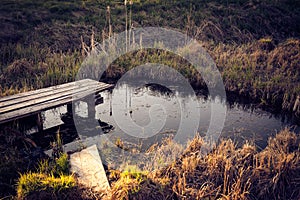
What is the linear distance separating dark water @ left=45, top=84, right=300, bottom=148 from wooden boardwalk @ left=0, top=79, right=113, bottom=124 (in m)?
0.44

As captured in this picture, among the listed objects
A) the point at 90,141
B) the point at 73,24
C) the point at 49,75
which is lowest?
the point at 90,141

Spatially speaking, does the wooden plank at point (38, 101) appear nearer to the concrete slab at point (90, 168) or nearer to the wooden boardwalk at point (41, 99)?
the wooden boardwalk at point (41, 99)

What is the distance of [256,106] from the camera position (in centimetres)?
538

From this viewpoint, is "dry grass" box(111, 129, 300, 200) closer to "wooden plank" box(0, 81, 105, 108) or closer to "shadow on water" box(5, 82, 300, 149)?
"shadow on water" box(5, 82, 300, 149)

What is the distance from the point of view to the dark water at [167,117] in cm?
430

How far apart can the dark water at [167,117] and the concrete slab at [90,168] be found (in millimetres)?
610

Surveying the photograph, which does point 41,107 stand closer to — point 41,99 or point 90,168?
point 41,99

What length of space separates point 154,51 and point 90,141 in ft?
13.1

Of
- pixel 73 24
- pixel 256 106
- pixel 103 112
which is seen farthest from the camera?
pixel 73 24

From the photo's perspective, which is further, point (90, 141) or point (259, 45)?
point (259, 45)

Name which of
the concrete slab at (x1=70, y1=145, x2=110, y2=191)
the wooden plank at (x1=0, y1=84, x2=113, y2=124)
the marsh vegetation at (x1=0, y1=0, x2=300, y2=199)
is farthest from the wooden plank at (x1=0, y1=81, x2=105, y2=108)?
the concrete slab at (x1=70, y1=145, x2=110, y2=191)

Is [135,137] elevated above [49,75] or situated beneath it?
situated beneath

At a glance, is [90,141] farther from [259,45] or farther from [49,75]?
[259,45]

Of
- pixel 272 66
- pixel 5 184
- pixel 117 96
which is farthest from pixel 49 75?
pixel 272 66
